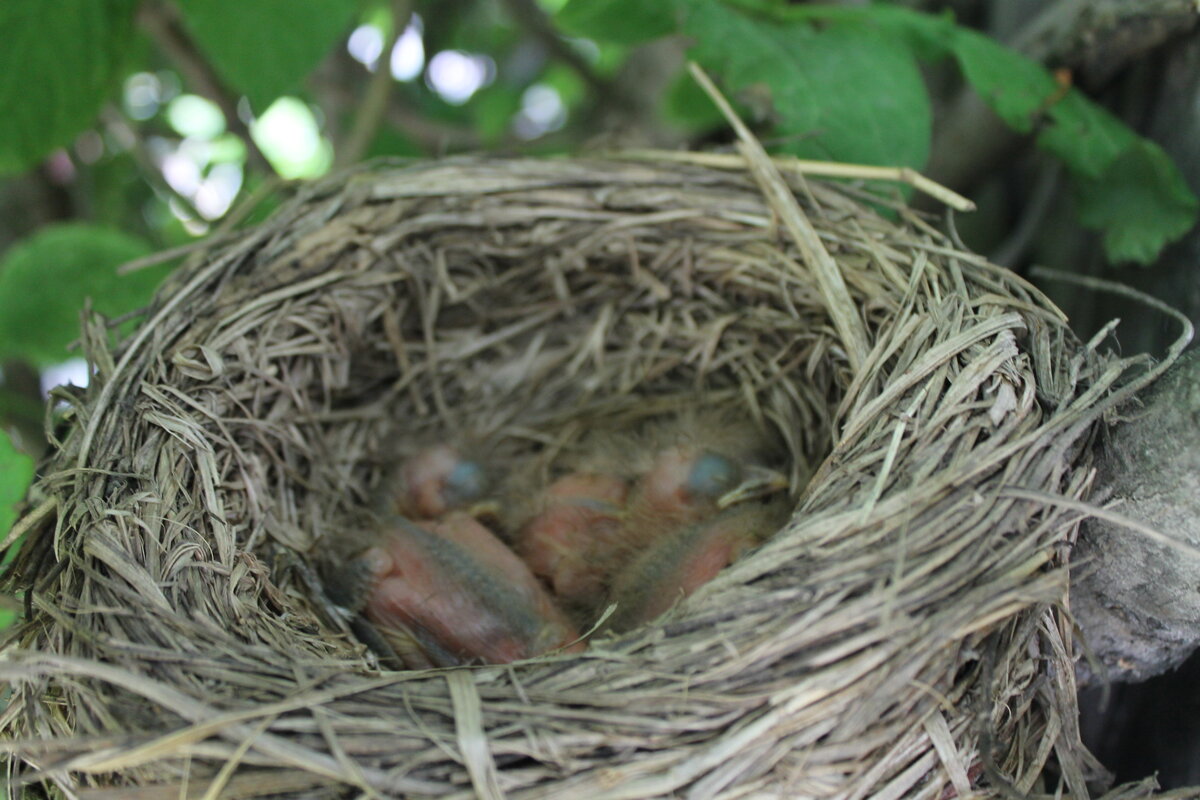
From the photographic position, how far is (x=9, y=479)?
921mm

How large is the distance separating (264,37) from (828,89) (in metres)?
0.82

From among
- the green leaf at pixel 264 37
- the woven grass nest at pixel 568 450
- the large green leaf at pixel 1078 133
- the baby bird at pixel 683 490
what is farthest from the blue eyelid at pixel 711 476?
the green leaf at pixel 264 37

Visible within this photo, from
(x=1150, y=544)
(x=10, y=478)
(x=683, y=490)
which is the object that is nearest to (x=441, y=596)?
(x=683, y=490)

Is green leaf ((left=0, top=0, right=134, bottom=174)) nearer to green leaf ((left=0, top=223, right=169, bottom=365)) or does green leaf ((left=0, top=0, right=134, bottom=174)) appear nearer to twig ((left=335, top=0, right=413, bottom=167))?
green leaf ((left=0, top=223, right=169, bottom=365))

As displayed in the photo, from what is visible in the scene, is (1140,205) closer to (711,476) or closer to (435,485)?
(711,476)

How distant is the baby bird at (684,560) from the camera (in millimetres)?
1166

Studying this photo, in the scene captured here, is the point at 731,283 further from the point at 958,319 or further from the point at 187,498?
the point at 187,498

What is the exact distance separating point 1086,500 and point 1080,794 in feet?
0.94

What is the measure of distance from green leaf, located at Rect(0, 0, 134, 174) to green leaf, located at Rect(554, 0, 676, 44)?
26.7 inches

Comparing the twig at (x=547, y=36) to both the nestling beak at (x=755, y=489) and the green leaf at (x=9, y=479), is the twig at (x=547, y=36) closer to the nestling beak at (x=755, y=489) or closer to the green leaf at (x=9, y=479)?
Result: the nestling beak at (x=755, y=489)

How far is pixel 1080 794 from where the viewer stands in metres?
0.88

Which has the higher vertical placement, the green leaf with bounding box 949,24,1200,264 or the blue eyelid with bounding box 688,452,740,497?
the green leaf with bounding box 949,24,1200,264

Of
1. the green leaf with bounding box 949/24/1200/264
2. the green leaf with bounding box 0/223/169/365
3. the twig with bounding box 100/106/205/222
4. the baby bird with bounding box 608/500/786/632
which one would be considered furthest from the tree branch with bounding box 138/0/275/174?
the green leaf with bounding box 949/24/1200/264

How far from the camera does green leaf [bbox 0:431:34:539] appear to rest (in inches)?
36.1
